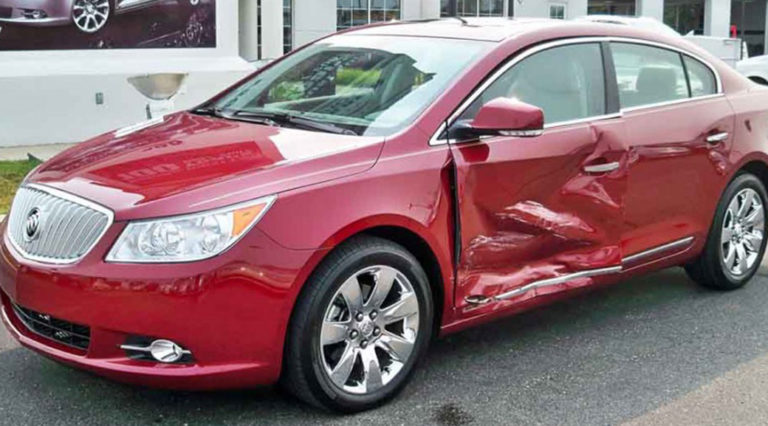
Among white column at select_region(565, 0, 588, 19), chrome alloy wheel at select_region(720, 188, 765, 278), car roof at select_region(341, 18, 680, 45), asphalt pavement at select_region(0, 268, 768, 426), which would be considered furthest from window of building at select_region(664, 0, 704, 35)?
asphalt pavement at select_region(0, 268, 768, 426)

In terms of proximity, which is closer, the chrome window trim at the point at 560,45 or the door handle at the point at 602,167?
the chrome window trim at the point at 560,45

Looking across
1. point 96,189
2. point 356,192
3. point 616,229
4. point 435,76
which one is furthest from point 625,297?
point 96,189

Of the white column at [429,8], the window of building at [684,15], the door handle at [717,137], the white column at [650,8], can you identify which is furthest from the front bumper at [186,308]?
the window of building at [684,15]

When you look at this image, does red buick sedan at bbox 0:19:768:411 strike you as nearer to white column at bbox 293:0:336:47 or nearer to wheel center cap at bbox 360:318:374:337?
wheel center cap at bbox 360:318:374:337

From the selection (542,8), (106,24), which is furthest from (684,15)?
(106,24)

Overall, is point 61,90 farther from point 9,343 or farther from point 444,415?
point 444,415

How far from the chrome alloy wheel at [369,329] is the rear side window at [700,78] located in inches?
104

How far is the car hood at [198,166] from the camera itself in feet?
11.5

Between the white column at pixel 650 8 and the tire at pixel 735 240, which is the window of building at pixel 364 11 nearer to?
the white column at pixel 650 8

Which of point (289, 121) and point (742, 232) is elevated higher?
point (289, 121)

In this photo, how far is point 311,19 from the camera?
19.2 metres

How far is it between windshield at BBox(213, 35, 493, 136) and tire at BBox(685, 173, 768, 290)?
214 cm

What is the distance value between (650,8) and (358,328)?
24.0 m

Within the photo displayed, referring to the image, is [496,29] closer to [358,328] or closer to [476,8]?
[358,328]
